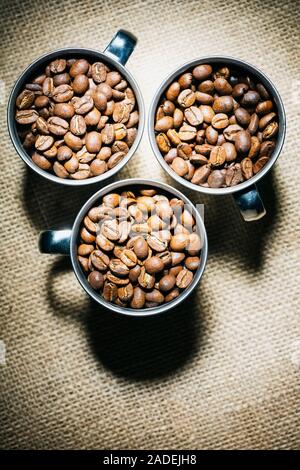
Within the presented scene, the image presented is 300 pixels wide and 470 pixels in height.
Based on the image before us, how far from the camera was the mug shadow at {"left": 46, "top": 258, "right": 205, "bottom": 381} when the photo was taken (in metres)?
0.93

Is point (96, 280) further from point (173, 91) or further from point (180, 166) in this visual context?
point (173, 91)

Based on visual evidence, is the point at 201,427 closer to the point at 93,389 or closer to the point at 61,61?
the point at 93,389

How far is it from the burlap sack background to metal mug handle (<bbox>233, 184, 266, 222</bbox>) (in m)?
0.18

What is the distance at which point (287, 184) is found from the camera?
36.1 inches

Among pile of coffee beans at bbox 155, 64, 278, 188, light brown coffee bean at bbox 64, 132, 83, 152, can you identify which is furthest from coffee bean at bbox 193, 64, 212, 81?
light brown coffee bean at bbox 64, 132, 83, 152

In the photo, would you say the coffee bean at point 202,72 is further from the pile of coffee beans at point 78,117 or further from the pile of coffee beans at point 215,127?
the pile of coffee beans at point 78,117

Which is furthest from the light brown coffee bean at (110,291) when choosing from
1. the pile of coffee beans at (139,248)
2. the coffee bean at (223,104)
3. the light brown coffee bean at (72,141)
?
the coffee bean at (223,104)

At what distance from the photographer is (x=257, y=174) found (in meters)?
0.75

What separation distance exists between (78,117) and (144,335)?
427 millimetres

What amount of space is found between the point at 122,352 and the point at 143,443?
0.61ft

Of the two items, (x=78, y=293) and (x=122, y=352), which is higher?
(x=78, y=293)

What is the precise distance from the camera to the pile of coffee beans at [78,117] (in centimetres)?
76

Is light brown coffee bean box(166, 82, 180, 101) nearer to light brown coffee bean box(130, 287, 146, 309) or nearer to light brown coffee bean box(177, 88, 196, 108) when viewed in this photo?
light brown coffee bean box(177, 88, 196, 108)
